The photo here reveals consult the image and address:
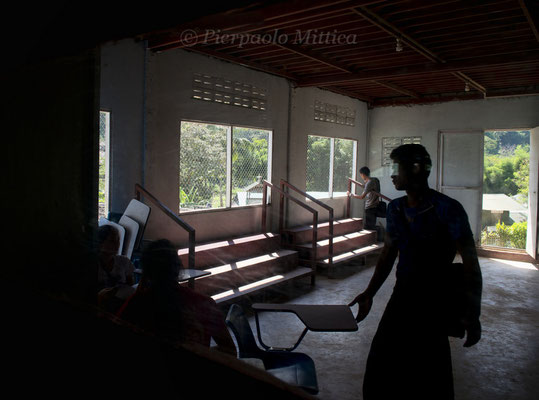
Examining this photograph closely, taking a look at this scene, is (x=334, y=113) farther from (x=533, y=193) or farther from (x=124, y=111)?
(x=124, y=111)

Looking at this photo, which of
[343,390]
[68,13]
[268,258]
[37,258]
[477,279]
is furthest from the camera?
[268,258]

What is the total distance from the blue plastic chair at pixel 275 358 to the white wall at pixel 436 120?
25.4ft

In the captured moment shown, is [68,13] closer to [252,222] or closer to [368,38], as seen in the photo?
[368,38]

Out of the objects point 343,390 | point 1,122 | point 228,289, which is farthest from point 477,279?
point 228,289

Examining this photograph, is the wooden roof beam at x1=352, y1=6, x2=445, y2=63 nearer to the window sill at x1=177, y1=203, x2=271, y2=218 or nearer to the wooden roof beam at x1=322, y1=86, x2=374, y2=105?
the wooden roof beam at x1=322, y1=86, x2=374, y2=105

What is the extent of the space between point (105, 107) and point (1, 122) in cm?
314

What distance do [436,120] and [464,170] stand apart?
121cm

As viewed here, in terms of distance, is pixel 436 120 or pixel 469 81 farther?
pixel 436 120

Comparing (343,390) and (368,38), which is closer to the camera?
(343,390)

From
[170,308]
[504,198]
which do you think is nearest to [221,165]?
[170,308]

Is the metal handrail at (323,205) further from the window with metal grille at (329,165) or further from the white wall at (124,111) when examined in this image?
the white wall at (124,111)

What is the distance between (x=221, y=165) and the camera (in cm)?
640

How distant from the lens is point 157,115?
212 inches

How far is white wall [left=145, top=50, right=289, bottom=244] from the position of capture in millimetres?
5352
